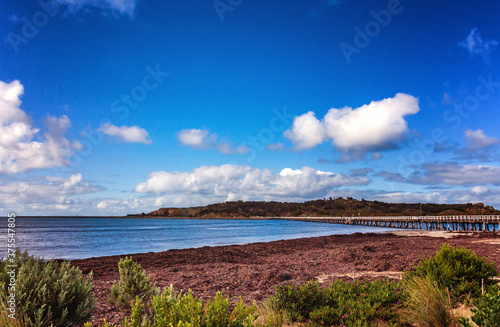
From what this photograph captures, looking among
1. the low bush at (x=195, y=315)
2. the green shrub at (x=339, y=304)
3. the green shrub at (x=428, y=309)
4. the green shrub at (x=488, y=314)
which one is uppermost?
the low bush at (x=195, y=315)

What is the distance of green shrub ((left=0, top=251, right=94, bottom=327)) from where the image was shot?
430 centimetres

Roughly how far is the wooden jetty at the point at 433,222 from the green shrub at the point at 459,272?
56.0 metres

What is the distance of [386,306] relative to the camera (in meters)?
7.21

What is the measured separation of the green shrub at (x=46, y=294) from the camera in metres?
4.30

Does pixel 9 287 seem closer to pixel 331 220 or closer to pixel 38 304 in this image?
pixel 38 304

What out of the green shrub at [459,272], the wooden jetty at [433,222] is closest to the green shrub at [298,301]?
the green shrub at [459,272]

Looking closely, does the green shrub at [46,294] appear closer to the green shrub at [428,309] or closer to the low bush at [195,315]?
the low bush at [195,315]

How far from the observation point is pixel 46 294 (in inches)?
177

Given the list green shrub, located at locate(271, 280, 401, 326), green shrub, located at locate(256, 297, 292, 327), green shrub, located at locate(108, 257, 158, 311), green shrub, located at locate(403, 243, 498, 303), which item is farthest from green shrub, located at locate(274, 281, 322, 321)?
green shrub, located at locate(108, 257, 158, 311)

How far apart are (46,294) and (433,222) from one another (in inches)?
3466

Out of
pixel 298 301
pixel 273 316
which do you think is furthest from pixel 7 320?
pixel 298 301

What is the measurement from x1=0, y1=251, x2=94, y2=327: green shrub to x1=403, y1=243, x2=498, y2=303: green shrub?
7556mm

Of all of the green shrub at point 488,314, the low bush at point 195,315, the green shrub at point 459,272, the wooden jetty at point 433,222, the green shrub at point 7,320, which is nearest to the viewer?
the low bush at point 195,315

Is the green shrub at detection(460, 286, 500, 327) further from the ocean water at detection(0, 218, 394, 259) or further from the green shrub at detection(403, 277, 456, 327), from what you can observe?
Result: the ocean water at detection(0, 218, 394, 259)
